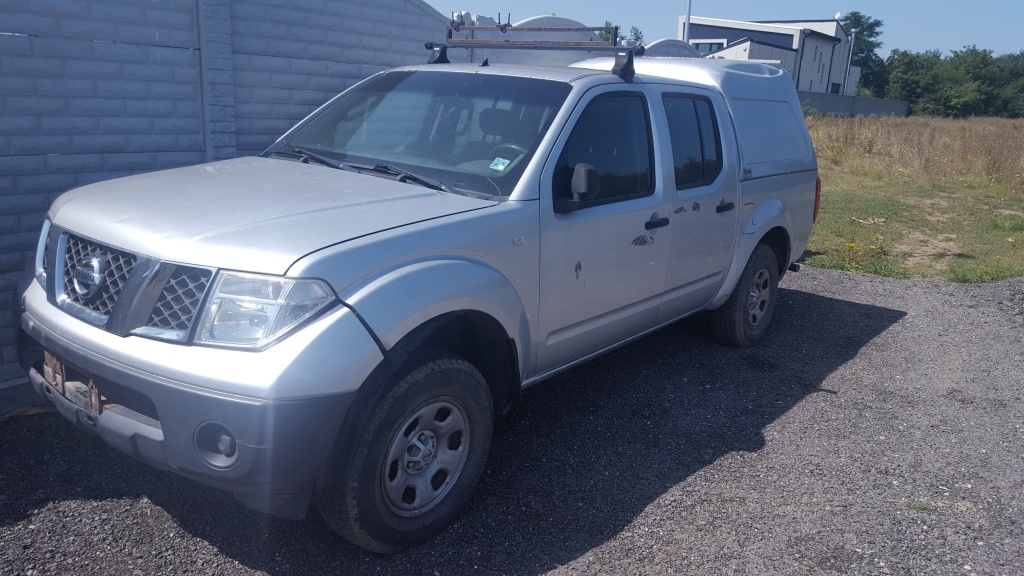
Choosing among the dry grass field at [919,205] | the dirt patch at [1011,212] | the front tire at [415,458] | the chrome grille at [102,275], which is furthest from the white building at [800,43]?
the chrome grille at [102,275]

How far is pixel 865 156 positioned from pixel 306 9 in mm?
17758

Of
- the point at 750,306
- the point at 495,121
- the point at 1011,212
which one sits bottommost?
the point at 1011,212

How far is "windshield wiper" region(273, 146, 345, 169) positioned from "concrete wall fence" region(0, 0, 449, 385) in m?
1.43

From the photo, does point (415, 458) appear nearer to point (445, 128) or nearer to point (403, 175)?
point (403, 175)

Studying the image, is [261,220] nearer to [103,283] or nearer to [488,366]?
[103,283]

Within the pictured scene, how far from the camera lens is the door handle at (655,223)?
4.73 metres

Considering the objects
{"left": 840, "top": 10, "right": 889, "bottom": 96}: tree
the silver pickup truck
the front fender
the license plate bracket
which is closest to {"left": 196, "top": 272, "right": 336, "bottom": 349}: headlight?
the silver pickup truck

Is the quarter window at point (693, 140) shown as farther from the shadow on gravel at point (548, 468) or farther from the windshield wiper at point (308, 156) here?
the windshield wiper at point (308, 156)

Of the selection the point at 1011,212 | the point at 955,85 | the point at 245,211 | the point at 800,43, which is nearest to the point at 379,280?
the point at 245,211

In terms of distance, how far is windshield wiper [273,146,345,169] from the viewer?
4387 mm

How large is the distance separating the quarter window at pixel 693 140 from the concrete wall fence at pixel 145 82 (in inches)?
142

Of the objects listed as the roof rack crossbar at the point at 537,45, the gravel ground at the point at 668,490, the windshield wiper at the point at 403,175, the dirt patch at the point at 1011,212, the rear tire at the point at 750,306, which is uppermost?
the roof rack crossbar at the point at 537,45

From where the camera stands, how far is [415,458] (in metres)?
3.47

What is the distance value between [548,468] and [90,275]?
2360 mm
